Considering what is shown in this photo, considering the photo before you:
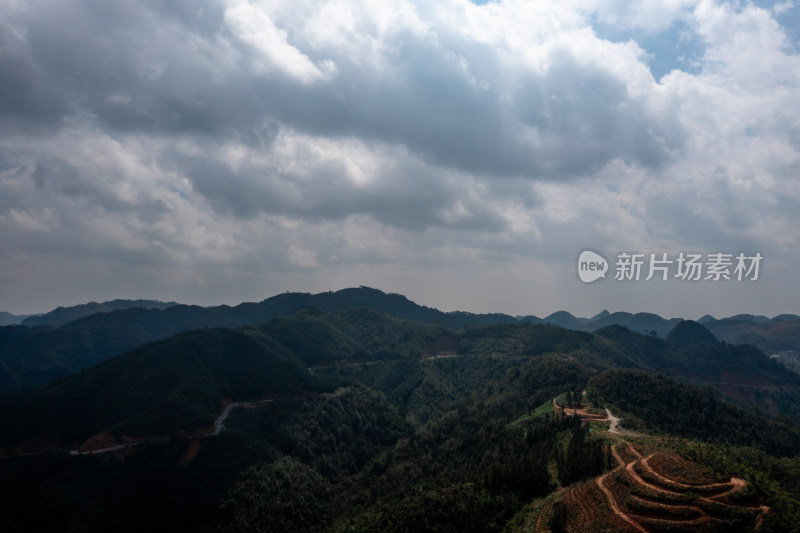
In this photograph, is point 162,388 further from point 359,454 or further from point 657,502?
point 657,502

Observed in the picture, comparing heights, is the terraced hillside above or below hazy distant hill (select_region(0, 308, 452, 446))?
above

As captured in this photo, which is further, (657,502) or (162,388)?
(162,388)

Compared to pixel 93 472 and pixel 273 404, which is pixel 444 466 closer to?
pixel 273 404

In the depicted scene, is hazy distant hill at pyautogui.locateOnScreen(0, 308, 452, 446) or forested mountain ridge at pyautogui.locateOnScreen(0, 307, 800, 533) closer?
forested mountain ridge at pyautogui.locateOnScreen(0, 307, 800, 533)

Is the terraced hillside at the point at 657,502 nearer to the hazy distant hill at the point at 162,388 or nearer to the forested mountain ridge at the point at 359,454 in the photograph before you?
the forested mountain ridge at the point at 359,454

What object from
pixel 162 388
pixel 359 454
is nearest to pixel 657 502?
pixel 359 454

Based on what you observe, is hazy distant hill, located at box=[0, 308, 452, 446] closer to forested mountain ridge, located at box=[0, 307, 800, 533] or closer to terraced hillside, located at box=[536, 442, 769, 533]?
forested mountain ridge, located at box=[0, 307, 800, 533]

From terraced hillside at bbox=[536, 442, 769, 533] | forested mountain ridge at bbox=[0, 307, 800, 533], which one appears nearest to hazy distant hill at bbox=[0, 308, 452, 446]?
forested mountain ridge at bbox=[0, 307, 800, 533]

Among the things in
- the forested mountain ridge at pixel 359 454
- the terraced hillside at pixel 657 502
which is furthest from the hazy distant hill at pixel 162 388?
the terraced hillside at pixel 657 502

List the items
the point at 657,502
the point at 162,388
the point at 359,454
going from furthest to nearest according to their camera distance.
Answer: the point at 162,388 → the point at 359,454 → the point at 657,502

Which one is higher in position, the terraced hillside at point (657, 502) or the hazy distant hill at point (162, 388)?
the terraced hillside at point (657, 502)

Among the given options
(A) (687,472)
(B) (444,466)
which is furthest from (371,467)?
(A) (687,472)
